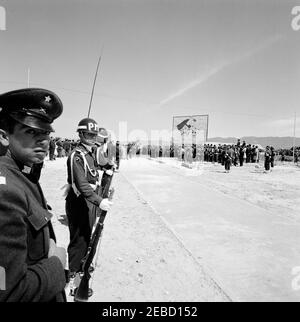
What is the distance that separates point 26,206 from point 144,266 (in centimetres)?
339

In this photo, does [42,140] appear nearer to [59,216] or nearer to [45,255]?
[45,255]

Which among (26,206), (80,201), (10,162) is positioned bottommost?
(80,201)

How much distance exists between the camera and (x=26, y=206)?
1.43 m

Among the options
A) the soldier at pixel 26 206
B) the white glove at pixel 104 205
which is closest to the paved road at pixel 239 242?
the white glove at pixel 104 205

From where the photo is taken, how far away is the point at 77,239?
401 cm

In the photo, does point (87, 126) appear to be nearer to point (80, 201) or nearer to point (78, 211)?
point (80, 201)

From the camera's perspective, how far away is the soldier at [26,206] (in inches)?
50.9

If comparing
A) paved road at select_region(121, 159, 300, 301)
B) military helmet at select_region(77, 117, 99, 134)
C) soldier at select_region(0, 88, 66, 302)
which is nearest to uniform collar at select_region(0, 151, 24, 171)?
soldier at select_region(0, 88, 66, 302)

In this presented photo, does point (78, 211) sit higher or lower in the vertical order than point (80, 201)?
lower

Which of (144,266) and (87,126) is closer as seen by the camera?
(87,126)

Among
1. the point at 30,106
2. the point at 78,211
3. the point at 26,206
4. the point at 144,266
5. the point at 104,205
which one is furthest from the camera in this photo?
the point at 144,266

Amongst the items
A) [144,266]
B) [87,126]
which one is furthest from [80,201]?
[144,266]

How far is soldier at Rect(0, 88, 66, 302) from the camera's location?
4.25 ft
